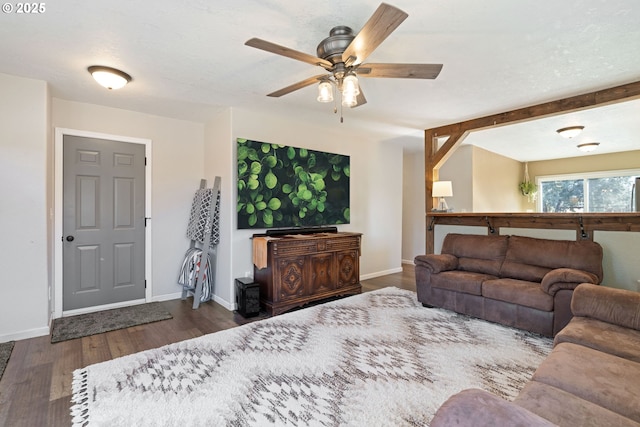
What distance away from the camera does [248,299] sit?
351 cm

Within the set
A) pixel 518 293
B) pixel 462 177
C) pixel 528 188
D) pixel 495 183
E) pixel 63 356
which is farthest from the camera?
pixel 528 188

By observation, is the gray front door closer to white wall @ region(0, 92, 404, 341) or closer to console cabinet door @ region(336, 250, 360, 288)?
white wall @ region(0, 92, 404, 341)

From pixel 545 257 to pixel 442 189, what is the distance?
1613 mm

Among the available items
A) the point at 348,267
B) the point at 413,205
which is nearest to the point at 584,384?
the point at 348,267

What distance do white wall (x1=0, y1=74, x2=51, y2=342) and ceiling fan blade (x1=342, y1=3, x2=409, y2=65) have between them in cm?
310

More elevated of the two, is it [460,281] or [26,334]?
[460,281]

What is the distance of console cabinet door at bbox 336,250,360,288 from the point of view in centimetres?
428

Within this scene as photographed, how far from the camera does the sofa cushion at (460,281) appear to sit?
130 inches

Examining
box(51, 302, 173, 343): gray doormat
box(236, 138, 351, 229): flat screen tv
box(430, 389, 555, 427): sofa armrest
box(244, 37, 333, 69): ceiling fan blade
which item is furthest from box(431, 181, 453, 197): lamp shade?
box(51, 302, 173, 343): gray doormat

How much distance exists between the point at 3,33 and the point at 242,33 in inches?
67.9

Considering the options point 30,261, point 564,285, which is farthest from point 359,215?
point 30,261

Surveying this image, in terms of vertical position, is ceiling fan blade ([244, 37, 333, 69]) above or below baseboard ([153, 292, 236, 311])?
above

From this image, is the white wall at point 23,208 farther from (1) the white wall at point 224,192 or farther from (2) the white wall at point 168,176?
(1) the white wall at point 224,192

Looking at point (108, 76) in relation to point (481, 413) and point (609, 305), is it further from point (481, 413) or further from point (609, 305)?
point (609, 305)
